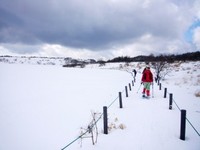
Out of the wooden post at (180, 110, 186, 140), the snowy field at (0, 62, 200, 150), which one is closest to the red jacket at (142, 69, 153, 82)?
the snowy field at (0, 62, 200, 150)

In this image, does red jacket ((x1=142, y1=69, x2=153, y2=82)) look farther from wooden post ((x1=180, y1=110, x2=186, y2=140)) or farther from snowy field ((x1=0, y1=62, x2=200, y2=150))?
wooden post ((x1=180, y1=110, x2=186, y2=140))

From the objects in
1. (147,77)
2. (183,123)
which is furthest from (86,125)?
(147,77)

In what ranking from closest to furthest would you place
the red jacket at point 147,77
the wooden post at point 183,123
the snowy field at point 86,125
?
the wooden post at point 183,123, the snowy field at point 86,125, the red jacket at point 147,77

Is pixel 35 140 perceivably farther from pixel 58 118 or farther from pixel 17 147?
pixel 58 118

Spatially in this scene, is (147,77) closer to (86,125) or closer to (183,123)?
(86,125)

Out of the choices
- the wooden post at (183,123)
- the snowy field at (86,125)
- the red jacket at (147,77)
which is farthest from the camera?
the red jacket at (147,77)

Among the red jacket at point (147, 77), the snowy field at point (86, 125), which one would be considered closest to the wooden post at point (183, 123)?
the snowy field at point (86, 125)

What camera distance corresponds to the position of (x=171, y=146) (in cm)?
630

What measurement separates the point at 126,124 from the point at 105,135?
1495mm

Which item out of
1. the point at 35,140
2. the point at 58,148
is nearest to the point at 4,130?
the point at 35,140

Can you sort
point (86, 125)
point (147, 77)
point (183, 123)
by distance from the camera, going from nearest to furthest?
point (183, 123), point (86, 125), point (147, 77)

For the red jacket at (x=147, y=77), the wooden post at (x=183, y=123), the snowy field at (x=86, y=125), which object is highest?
the red jacket at (x=147, y=77)

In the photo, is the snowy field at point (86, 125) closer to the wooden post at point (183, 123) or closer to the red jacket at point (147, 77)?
the wooden post at point (183, 123)

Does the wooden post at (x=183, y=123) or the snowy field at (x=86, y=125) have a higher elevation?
the wooden post at (x=183, y=123)
